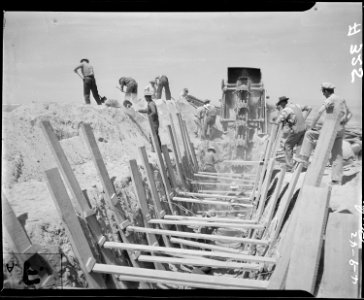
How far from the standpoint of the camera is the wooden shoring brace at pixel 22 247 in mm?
2445

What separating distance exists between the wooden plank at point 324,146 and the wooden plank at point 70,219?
6.30ft

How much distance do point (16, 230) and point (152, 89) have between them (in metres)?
3.35

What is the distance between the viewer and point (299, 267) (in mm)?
2250

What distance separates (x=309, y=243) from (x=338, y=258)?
11.1 inches

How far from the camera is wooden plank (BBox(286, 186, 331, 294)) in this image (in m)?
2.22

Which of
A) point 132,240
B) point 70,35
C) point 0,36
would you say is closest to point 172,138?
point 132,240

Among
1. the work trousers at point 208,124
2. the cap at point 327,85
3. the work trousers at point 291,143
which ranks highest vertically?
the cap at point 327,85

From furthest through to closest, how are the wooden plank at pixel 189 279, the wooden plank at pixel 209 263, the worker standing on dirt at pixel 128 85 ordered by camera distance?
the worker standing on dirt at pixel 128 85
the wooden plank at pixel 209 263
the wooden plank at pixel 189 279

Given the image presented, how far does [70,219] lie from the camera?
2494 mm

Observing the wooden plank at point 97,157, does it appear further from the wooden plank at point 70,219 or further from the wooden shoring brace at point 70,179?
the wooden plank at point 70,219

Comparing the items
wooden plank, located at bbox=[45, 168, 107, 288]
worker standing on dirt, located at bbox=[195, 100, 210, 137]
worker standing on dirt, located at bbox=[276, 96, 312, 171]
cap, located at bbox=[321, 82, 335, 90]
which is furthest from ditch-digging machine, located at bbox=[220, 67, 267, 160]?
wooden plank, located at bbox=[45, 168, 107, 288]

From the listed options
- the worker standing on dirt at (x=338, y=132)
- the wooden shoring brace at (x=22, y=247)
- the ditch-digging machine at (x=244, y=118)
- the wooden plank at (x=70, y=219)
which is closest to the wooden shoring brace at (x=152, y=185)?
the wooden plank at (x=70, y=219)

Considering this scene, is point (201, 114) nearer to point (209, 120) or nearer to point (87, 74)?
point (209, 120)

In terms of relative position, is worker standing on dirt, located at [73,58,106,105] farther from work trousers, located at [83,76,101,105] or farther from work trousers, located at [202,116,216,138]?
work trousers, located at [202,116,216,138]
